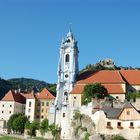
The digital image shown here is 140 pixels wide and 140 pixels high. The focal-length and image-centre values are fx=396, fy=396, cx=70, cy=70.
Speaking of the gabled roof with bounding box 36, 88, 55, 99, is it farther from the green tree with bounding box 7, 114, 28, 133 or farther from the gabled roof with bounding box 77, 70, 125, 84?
the gabled roof with bounding box 77, 70, 125, 84

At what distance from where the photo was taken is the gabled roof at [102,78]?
97188mm

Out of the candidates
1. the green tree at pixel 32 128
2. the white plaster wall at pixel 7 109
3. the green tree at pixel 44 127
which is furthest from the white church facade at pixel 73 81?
the white plaster wall at pixel 7 109

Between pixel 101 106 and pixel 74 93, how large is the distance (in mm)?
20663

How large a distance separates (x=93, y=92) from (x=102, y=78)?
1145 centimetres

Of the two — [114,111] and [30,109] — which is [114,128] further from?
[30,109]

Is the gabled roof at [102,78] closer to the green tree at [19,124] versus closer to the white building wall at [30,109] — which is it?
the green tree at [19,124]

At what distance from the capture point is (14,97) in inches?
4902

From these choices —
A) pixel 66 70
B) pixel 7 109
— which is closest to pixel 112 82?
pixel 66 70

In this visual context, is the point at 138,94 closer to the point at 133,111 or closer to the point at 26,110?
the point at 133,111

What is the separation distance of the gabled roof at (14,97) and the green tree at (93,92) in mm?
38315

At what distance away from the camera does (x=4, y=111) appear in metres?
123

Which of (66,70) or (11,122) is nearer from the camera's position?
(66,70)

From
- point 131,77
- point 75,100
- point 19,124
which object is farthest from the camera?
point 19,124

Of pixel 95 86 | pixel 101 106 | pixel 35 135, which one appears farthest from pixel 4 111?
pixel 101 106
